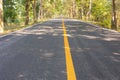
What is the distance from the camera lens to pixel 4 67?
6352 mm

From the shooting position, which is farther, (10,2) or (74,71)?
(10,2)

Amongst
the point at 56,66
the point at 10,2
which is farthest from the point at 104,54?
the point at 10,2

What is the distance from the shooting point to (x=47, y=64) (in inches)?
262

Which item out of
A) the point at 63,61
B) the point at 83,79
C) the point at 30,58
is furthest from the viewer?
the point at 30,58

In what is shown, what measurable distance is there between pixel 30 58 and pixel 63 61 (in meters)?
1.13

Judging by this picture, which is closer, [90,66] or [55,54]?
[90,66]

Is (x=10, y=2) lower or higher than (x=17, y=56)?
higher

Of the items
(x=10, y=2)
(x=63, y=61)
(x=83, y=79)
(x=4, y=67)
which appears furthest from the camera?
(x=10, y=2)

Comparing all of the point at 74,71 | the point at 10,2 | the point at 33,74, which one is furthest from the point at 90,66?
the point at 10,2

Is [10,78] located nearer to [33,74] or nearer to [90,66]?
[33,74]

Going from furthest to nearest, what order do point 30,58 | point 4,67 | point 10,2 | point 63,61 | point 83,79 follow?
1. point 10,2
2. point 30,58
3. point 63,61
4. point 4,67
5. point 83,79

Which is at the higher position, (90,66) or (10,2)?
(10,2)

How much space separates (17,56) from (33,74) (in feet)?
7.94

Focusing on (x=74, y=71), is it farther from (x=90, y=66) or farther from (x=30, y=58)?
(x=30, y=58)
